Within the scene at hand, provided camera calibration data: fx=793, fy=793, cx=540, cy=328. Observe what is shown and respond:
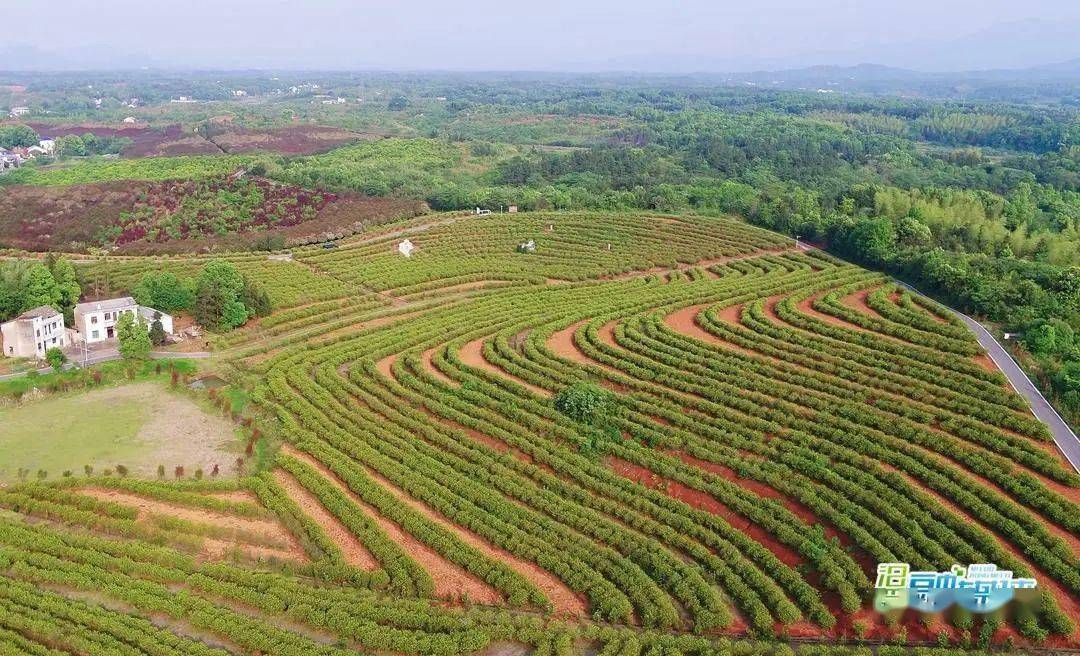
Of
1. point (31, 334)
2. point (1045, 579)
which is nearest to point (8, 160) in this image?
point (31, 334)

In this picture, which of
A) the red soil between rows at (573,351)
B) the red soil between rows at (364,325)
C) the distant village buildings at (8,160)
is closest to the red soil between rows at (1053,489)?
the red soil between rows at (573,351)

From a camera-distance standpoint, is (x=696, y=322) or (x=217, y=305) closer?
(x=696, y=322)

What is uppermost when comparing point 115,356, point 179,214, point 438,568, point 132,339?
point 179,214

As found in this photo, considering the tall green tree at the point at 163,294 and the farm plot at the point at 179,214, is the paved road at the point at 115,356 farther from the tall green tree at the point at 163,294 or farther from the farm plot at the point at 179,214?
the farm plot at the point at 179,214

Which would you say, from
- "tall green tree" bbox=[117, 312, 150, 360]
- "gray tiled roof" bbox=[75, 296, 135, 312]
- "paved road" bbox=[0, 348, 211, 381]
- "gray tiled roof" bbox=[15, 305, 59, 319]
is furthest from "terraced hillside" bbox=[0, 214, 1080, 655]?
"gray tiled roof" bbox=[15, 305, 59, 319]

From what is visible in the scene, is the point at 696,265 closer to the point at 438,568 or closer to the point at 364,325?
the point at 364,325

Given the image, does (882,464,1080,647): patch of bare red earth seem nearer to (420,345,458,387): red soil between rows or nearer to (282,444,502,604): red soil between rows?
(282,444,502,604): red soil between rows
